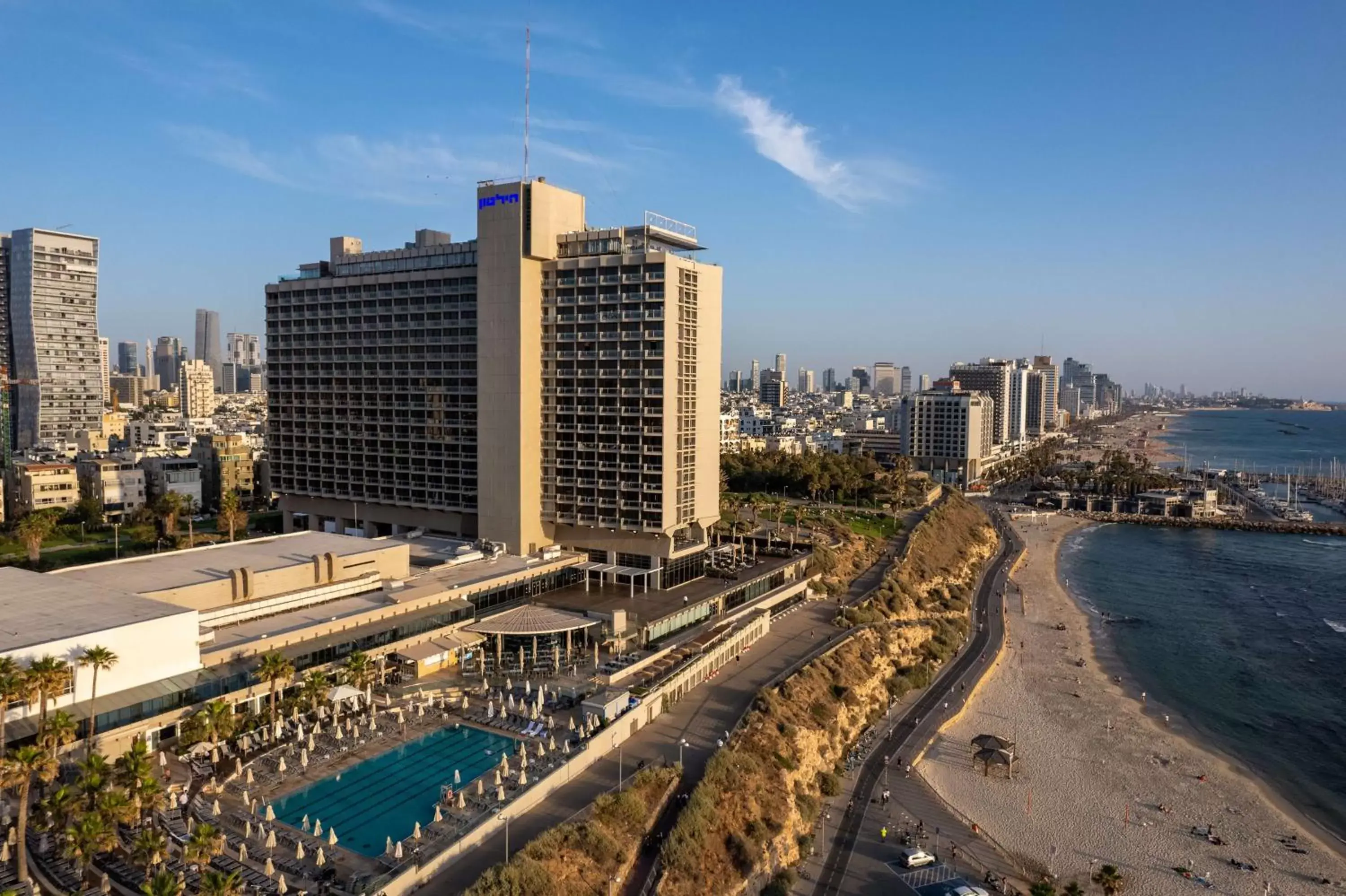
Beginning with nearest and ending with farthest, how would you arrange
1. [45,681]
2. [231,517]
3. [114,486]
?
[45,681], [231,517], [114,486]

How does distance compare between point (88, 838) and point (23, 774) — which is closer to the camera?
point (88, 838)

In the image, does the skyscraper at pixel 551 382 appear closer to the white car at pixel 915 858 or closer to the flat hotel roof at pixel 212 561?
the flat hotel roof at pixel 212 561

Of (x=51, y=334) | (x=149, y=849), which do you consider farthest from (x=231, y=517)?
(x=51, y=334)

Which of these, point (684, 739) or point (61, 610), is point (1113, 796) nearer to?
point (684, 739)

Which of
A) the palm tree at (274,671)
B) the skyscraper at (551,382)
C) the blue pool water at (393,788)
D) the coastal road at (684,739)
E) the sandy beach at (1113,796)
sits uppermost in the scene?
the skyscraper at (551,382)

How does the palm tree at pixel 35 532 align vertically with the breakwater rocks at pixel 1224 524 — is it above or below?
above

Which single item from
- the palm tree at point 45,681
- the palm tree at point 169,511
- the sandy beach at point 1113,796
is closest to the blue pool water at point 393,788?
the palm tree at point 45,681

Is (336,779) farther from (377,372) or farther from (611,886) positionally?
(377,372)
